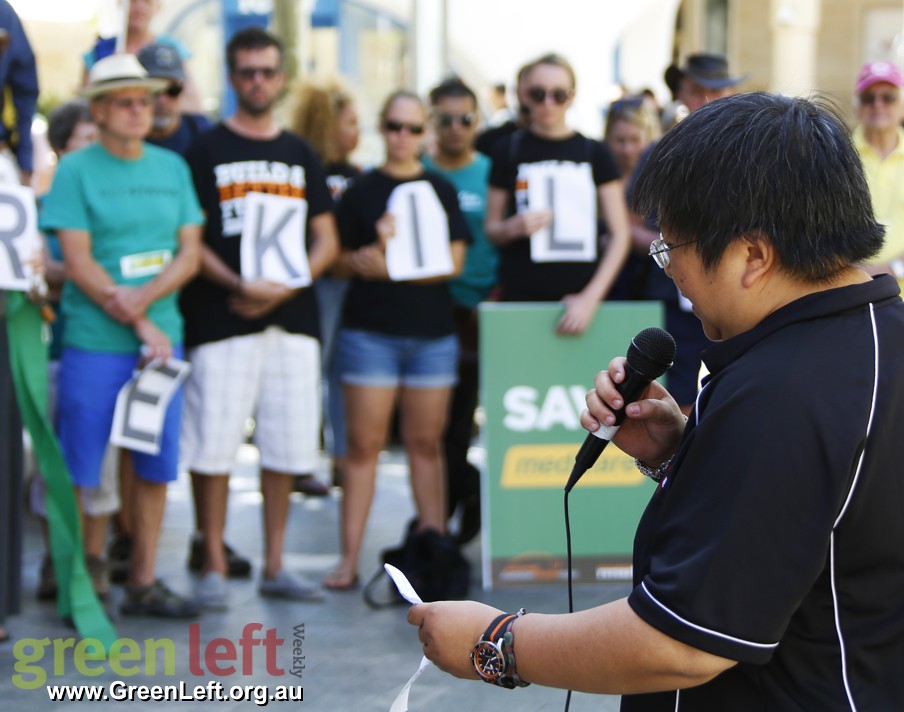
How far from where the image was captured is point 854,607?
5.64 ft

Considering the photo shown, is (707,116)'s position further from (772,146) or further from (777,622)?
(777,622)

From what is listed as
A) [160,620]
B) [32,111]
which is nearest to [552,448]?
[160,620]

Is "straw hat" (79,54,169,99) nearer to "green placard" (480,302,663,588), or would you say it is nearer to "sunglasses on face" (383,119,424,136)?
"sunglasses on face" (383,119,424,136)

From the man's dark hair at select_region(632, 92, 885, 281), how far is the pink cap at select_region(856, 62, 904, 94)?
16.5ft

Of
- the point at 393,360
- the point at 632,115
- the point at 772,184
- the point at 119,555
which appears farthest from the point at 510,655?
the point at 632,115

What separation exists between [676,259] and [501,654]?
0.62 metres

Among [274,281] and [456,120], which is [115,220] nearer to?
[274,281]

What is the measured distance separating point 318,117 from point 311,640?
3.66 meters

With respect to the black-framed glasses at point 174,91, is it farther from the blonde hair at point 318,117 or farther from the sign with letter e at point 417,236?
the sign with letter e at point 417,236

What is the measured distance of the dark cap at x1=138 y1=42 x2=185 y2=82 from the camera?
21.3 ft

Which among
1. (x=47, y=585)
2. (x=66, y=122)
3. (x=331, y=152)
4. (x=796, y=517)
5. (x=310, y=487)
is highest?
(x=66, y=122)

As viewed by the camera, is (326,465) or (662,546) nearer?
(662,546)

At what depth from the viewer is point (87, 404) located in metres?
5.22

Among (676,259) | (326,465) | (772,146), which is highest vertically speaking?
(772,146)
